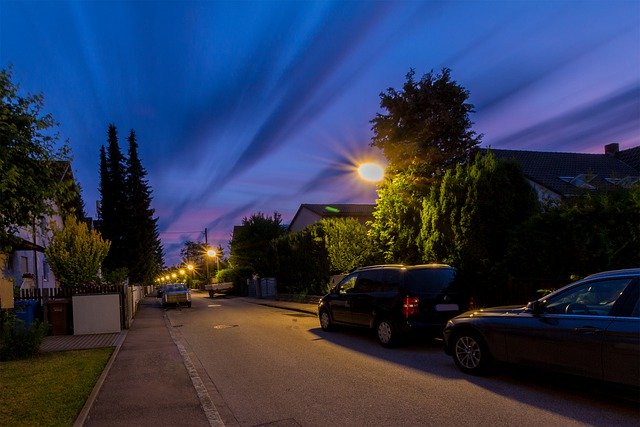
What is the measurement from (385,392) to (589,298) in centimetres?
285

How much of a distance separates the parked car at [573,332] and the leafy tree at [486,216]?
5.55 m

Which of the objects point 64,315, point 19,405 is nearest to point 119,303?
point 64,315

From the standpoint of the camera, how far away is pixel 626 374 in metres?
5.11

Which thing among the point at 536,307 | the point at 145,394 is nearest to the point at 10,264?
the point at 145,394

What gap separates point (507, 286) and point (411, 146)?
1107cm

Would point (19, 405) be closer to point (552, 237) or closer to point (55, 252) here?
point (552, 237)

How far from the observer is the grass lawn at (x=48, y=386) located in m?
5.70

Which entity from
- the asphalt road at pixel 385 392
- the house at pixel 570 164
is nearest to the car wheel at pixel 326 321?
the asphalt road at pixel 385 392

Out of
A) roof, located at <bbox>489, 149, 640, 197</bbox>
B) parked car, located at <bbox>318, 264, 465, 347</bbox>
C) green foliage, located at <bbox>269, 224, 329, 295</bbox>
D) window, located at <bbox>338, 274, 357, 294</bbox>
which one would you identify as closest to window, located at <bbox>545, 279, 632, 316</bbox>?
parked car, located at <bbox>318, 264, 465, 347</bbox>

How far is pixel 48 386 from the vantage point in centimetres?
725

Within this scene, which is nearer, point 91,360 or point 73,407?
point 73,407

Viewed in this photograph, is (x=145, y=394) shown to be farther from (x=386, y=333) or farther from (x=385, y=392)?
(x=386, y=333)

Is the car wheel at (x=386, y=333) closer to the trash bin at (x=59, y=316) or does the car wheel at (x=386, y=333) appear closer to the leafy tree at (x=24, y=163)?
the leafy tree at (x=24, y=163)

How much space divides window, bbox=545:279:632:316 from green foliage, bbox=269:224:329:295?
1901cm
